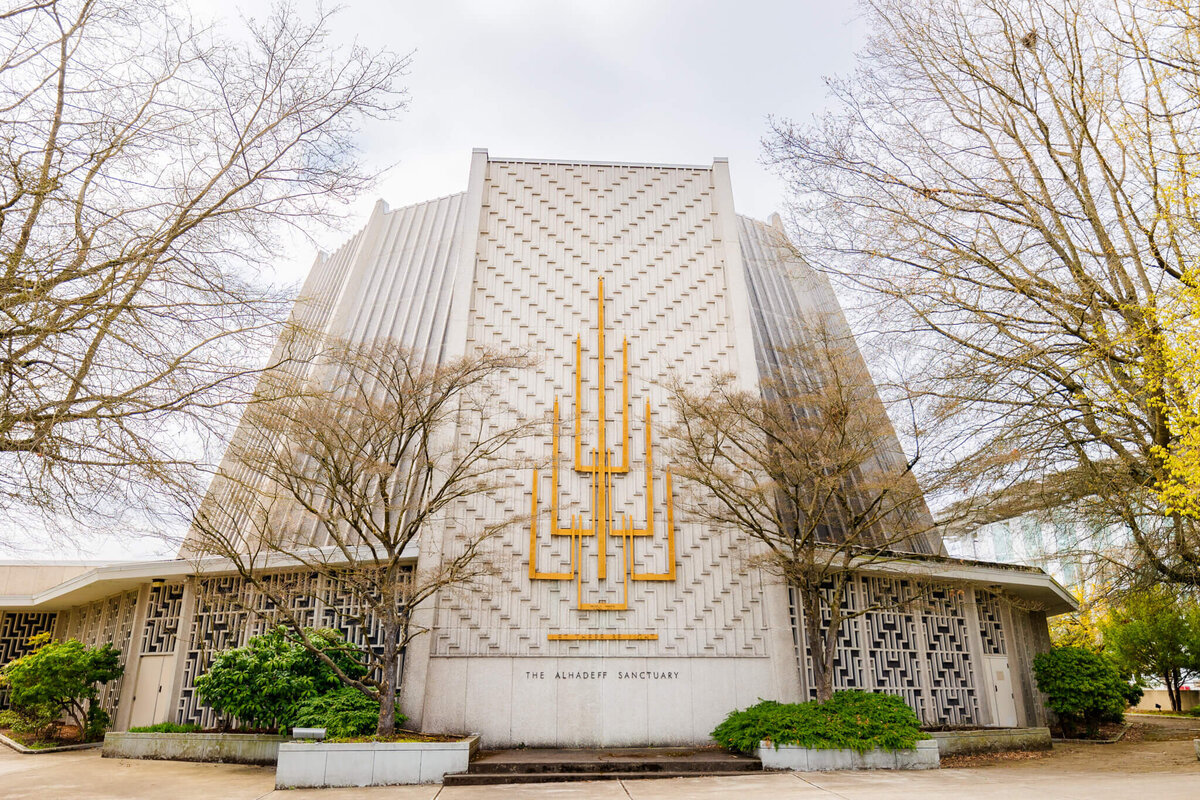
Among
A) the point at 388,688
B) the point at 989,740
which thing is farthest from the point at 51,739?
the point at 989,740

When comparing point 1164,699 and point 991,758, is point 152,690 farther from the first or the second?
point 1164,699

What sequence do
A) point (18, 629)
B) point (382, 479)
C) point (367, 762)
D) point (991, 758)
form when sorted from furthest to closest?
point (18, 629)
point (991, 758)
point (382, 479)
point (367, 762)

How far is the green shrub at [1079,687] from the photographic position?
559 inches

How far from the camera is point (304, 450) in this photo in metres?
10.6

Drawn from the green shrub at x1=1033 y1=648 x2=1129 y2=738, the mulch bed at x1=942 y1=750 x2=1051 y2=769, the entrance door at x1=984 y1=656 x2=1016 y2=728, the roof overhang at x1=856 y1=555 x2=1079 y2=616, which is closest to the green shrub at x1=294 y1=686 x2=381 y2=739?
the roof overhang at x1=856 y1=555 x2=1079 y2=616

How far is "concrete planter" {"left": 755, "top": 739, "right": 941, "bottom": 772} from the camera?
10.1 m

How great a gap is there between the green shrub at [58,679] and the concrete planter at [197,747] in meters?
1.92

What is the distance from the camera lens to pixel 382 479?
10.6 m

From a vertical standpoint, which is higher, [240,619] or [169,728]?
[240,619]

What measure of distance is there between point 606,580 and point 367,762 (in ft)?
15.4

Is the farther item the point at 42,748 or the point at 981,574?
the point at 981,574

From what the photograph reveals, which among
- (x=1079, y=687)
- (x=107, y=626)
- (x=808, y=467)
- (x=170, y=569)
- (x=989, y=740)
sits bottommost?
(x=989, y=740)

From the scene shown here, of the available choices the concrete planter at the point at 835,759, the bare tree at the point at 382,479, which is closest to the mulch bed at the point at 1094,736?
the concrete planter at the point at 835,759

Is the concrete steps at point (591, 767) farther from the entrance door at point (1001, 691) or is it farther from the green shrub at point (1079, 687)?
the green shrub at point (1079, 687)
